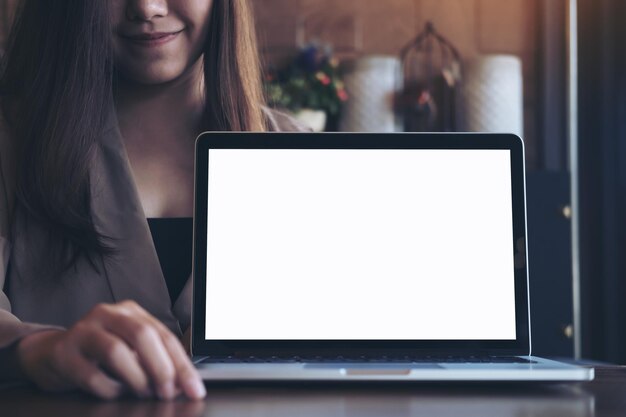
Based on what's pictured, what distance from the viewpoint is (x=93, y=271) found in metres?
0.88

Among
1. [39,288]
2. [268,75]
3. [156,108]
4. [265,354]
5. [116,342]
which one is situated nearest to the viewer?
[116,342]

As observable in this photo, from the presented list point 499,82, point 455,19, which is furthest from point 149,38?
point 455,19

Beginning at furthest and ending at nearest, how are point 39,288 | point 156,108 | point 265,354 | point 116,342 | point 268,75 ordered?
point 268,75 → point 156,108 → point 39,288 → point 265,354 → point 116,342

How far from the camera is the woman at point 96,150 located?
87 centimetres

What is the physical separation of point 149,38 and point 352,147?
1.20 feet

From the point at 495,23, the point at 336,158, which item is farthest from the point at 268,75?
the point at 336,158

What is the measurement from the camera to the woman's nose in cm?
93

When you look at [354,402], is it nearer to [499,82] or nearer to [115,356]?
[115,356]

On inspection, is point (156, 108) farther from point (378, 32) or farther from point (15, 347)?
point (378, 32)

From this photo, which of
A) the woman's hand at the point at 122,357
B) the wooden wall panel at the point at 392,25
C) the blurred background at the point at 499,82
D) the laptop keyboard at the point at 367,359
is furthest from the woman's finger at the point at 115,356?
the wooden wall panel at the point at 392,25

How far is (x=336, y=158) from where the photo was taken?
0.74 metres

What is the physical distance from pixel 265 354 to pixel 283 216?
0.13 meters

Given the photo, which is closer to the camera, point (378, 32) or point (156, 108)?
point (156, 108)

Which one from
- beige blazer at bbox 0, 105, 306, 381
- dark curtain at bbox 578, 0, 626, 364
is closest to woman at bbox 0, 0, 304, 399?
beige blazer at bbox 0, 105, 306, 381
